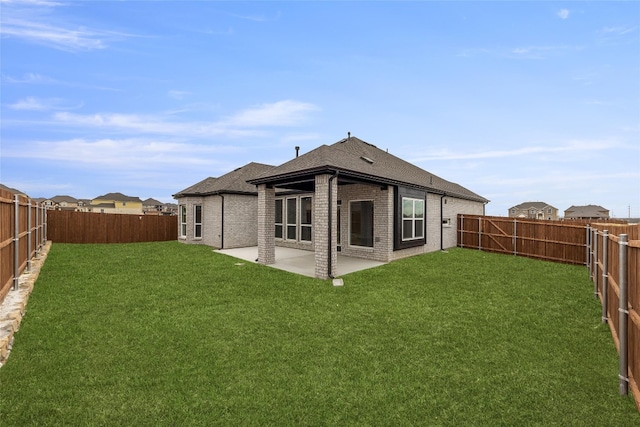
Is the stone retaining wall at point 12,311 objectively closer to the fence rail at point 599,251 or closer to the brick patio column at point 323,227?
the brick patio column at point 323,227

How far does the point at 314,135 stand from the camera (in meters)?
22.2

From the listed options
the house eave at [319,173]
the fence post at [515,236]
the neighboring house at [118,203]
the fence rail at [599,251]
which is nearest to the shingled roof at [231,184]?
the house eave at [319,173]

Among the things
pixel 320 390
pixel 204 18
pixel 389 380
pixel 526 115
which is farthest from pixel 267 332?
pixel 526 115

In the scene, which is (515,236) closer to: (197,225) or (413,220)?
(413,220)

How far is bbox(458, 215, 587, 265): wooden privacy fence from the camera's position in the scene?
12.6 metres

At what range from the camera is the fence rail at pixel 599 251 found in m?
3.47

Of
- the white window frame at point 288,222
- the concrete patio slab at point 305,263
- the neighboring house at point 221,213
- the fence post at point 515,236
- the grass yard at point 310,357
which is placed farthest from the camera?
the neighboring house at point 221,213

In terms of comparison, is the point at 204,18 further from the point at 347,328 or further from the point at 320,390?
the point at 320,390

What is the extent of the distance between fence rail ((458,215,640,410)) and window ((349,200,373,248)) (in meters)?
7.15

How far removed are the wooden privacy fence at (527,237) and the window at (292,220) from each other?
9.79 m

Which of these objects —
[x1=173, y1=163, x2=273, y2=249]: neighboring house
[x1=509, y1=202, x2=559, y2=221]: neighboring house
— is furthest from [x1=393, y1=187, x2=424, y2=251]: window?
[x1=509, y1=202, x2=559, y2=221]: neighboring house

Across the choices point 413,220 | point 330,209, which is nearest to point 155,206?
point 413,220

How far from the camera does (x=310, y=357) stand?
14.0 ft

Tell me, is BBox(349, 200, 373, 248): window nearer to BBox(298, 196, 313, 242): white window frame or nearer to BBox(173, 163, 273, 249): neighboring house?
BBox(298, 196, 313, 242): white window frame
